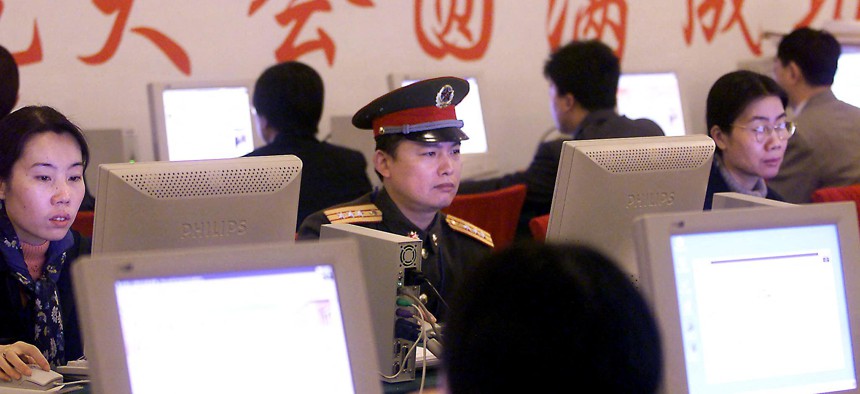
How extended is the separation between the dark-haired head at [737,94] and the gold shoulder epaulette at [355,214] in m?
1.20

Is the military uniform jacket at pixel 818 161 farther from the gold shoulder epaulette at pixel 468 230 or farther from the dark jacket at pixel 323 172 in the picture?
the gold shoulder epaulette at pixel 468 230

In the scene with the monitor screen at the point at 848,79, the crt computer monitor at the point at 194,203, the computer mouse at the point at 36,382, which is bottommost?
the computer mouse at the point at 36,382

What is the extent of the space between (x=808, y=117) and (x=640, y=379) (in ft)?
12.1

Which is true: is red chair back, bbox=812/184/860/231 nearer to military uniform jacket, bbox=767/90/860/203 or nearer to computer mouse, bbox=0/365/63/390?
military uniform jacket, bbox=767/90/860/203

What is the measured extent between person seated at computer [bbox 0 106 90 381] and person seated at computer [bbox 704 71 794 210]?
70.7 inches

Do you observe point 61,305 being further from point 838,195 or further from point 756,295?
point 838,195

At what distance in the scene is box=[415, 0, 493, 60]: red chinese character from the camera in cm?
509

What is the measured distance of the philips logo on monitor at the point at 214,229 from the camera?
1841mm

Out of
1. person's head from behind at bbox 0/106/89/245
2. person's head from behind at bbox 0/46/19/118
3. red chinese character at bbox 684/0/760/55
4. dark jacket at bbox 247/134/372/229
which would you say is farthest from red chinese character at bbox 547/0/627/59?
person's head from behind at bbox 0/106/89/245

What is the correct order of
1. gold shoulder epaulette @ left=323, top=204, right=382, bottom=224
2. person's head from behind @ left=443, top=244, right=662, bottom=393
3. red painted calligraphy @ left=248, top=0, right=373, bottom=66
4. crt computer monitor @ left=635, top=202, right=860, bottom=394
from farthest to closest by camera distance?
red painted calligraphy @ left=248, top=0, right=373, bottom=66, gold shoulder epaulette @ left=323, top=204, right=382, bottom=224, crt computer monitor @ left=635, top=202, right=860, bottom=394, person's head from behind @ left=443, top=244, right=662, bottom=393

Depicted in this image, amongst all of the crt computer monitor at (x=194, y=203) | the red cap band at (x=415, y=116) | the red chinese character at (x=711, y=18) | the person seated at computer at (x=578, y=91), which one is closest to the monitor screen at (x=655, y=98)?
the red chinese character at (x=711, y=18)

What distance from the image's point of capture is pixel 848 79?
5.38m

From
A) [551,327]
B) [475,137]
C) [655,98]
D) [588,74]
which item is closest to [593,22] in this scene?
[655,98]

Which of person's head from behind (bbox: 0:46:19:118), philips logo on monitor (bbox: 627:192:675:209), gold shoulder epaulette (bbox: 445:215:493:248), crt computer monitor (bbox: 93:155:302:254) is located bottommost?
gold shoulder epaulette (bbox: 445:215:493:248)
